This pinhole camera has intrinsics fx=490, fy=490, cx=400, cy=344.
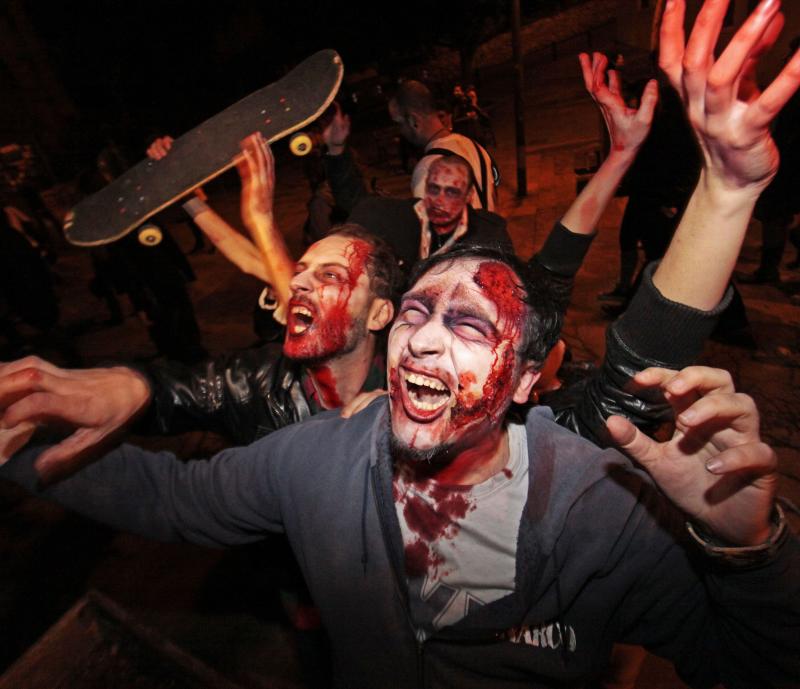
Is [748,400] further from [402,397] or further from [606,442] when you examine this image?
[402,397]

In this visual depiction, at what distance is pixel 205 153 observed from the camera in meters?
2.86

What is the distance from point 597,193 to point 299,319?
4.52ft

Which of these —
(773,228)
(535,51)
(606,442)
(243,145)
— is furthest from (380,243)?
(535,51)

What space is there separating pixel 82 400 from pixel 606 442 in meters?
1.58

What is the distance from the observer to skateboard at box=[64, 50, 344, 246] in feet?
9.17

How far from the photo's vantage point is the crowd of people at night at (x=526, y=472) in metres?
1.03

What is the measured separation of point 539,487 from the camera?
136cm

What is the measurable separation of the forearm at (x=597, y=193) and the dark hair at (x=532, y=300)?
20.4 inches

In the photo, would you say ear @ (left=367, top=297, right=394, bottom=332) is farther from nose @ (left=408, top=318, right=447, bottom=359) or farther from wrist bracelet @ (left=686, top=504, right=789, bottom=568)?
wrist bracelet @ (left=686, top=504, right=789, bottom=568)

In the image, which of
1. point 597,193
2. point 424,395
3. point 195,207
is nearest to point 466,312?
point 424,395

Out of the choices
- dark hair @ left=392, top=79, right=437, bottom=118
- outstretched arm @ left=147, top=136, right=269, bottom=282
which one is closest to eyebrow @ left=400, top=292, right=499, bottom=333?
outstretched arm @ left=147, top=136, right=269, bottom=282

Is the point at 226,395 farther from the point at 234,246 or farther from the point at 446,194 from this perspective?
the point at 446,194

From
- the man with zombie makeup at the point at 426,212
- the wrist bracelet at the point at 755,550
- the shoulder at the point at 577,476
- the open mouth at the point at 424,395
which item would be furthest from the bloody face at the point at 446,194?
the wrist bracelet at the point at 755,550

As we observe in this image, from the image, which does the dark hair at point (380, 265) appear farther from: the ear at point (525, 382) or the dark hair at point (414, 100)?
the dark hair at point (414, 100)
